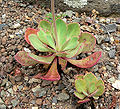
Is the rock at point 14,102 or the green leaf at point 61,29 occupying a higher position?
the green leaf at point 61,29

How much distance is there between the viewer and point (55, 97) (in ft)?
7.00

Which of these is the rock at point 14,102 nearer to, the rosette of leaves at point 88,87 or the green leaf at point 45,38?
the rosette of leaves at point 88,87

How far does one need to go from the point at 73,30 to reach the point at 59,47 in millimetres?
315

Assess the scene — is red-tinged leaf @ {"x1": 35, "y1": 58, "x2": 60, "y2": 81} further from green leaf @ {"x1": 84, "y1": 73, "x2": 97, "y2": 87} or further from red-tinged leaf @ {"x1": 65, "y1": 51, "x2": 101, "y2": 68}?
green leaf @ {"x1": 84, "y1": 73, "x2": 97, "y2": 87}

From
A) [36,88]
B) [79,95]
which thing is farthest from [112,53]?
[36,88]

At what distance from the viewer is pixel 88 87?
2.04 meters

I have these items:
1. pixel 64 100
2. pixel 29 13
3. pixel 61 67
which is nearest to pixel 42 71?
pixel 61 67

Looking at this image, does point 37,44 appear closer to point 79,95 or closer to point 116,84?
point 79,95

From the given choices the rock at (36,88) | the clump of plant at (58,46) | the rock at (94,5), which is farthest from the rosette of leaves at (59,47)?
the rock at (94,5)

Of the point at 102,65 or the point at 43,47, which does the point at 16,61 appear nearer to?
the point at 43,47

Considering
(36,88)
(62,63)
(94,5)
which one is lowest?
(36,88)

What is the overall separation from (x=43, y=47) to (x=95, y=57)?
66 cm

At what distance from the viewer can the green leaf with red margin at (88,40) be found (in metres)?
2.42

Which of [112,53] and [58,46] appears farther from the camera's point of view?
[112,53]
